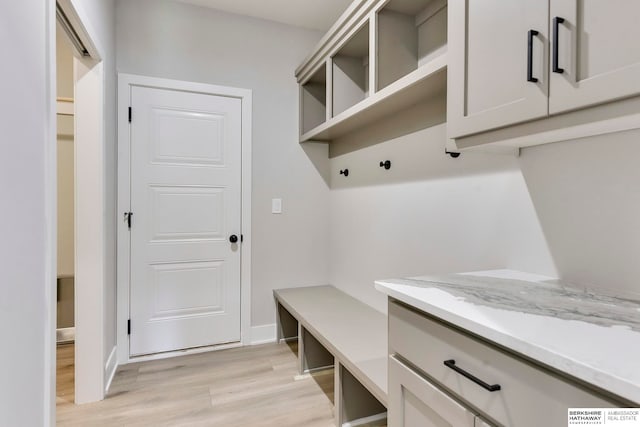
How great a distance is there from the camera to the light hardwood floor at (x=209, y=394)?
186 cm

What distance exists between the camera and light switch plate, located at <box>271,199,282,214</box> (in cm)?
289

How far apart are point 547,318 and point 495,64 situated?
0.75 meters

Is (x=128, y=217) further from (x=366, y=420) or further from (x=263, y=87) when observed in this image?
(x=366, y=420)

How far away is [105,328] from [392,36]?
7.83 feet

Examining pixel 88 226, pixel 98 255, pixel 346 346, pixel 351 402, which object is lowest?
pixel 351 402

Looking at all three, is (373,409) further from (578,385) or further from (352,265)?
(578,385)

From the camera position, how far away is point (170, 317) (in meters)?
2.61

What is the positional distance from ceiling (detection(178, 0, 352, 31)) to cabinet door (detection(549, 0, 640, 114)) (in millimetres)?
2039

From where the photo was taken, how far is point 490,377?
0.78 m

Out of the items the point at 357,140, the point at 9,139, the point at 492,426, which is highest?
the point at 357,140

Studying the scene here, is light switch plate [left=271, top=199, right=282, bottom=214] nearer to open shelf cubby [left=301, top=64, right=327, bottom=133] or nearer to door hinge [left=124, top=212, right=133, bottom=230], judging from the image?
open shelf cubby [left=301, top=64, right=327, bottom=133]

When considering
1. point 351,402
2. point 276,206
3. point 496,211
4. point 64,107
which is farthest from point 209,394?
point 64,107

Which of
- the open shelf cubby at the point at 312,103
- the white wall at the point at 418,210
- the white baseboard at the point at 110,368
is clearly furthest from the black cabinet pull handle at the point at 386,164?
the white baseboard at the point at 110,368

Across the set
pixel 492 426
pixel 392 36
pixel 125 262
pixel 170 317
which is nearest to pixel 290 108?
pixel 392 36
